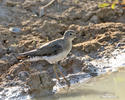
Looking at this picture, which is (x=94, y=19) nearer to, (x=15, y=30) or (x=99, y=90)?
(x=15, y=30)

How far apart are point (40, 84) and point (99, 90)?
152 cm

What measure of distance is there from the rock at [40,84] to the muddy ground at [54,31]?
0.72m

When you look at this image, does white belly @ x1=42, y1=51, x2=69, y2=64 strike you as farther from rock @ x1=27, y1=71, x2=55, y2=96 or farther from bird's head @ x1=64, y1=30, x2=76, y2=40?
rock @ x1=27, y1=71, x2=55, y2=96

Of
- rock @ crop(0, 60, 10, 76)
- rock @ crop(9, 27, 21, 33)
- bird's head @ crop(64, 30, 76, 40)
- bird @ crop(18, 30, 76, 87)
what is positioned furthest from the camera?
rock @ crop(9, 27, 21, 33)

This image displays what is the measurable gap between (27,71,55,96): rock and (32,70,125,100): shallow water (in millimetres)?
209

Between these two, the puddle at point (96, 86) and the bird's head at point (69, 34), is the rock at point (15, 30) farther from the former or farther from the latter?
the puddle at point (96, 86)

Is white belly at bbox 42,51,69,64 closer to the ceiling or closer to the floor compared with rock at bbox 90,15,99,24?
closer to the floor

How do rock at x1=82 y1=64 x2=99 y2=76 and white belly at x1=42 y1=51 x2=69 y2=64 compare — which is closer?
white belly at x1=42 y1=51 x2=69 y2=64

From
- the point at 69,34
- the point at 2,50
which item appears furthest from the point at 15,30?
the point at 69,34

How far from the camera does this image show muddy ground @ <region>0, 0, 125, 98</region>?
33.6 ft

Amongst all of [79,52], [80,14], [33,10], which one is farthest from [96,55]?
[33,10]

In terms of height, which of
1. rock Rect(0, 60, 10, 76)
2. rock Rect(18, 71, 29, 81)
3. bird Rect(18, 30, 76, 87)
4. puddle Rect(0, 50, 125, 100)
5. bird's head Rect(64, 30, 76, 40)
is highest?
bird's head Rect(64, 30, 76, 40)

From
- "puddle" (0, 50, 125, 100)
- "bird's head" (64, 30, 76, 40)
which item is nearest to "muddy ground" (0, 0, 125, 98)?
"puddle" (0, 50, 125, 100)

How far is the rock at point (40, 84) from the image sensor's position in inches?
344
